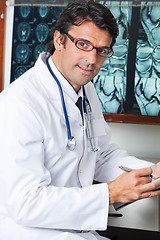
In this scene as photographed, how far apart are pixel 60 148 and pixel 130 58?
792 mm

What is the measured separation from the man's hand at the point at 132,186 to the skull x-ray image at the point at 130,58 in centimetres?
77

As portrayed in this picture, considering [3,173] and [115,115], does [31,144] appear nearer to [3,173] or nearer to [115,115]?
[3,173]

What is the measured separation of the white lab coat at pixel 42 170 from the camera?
36.5 inches

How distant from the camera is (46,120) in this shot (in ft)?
3.38

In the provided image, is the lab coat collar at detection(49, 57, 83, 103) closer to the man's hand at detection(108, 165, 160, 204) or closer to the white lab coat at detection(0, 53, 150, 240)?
the white lab coat at detection(0, 53, 150, 240)

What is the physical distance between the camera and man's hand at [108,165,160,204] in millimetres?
957

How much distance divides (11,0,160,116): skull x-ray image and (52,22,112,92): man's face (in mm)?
573

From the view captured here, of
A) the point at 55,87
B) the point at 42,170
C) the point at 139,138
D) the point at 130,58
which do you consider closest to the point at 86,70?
the point at 55,87

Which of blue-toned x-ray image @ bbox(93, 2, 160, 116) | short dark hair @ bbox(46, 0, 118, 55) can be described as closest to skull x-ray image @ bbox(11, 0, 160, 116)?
blue-toned x-ray image @ bbox(93, 2, 160, 116)

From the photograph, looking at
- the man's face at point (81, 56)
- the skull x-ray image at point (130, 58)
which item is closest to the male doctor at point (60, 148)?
the man's face at point (81, 56)

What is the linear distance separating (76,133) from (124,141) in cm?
71

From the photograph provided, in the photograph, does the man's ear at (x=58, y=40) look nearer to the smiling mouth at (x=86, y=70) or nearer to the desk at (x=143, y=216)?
the smiling mouth at (x=86, y=70)

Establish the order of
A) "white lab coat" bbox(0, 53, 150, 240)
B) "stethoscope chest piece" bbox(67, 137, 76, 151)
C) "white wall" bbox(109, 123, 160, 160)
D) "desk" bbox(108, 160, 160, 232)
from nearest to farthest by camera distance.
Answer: "white lab coat" bbox(0, 53, 150, 240)
"stethoscope chest piece" bbox(67, 137, 76, 151)
"desk" bbox(108, 160, 160, 232)
"white wall" bbox(109, 123, 160, 160)

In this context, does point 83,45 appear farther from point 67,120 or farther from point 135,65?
point 135,65
